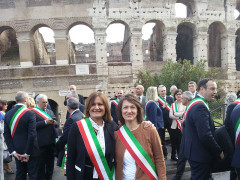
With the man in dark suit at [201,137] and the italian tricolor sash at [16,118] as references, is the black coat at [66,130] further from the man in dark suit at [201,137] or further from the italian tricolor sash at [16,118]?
the man in dark suit at [201,137]

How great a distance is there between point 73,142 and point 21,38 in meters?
12.6

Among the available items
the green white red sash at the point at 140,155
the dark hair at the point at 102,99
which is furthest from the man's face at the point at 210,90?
the dark hair at the point at 102,99

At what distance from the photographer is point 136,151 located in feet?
6.76

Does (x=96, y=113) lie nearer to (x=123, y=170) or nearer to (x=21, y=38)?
(x=123, y=170)

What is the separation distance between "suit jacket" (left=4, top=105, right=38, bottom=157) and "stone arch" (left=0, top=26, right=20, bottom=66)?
12.2 metres

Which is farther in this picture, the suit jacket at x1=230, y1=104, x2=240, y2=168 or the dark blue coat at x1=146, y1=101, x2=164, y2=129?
the dark blue coat at x1=146, y1=101, x2=164, y2=129

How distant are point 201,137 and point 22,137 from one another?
10.9ft

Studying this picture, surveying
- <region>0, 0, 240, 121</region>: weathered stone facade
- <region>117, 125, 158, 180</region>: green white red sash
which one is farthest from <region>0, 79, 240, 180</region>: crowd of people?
<region>0, 0, 240, 121</region>: weathered stone facade

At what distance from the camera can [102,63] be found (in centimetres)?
1255

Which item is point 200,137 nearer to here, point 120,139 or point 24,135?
point 120,139

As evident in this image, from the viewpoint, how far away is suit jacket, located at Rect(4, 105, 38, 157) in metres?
3.49

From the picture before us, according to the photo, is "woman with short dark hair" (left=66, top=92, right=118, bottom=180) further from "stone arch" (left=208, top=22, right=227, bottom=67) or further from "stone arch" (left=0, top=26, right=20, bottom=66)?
"stone arch" (left=208, top=22, right=227, bottom=67)

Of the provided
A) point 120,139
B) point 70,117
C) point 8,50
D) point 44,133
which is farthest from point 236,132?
point 8,50

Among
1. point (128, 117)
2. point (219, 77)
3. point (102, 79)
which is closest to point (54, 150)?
point (128, 117)
